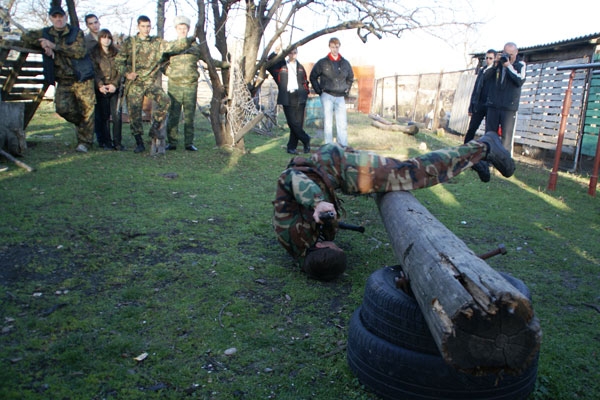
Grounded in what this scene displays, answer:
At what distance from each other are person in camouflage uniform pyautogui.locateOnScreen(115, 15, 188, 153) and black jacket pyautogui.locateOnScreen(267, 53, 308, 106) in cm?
222

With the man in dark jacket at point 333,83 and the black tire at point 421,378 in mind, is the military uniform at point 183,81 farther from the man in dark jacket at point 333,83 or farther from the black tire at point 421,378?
the black tire at point 421,378

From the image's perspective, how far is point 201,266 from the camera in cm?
435

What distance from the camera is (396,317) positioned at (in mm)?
2596

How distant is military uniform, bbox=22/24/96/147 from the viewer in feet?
27.1

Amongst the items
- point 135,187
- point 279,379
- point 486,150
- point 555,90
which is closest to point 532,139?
point 555,90

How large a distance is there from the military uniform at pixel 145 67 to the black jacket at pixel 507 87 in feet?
18.4

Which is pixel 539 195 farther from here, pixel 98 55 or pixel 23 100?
pixel 23 100

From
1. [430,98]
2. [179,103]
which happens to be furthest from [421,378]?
[430,98]

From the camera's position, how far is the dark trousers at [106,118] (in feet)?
30.1

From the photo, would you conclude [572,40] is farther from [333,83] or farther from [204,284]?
[204,284]

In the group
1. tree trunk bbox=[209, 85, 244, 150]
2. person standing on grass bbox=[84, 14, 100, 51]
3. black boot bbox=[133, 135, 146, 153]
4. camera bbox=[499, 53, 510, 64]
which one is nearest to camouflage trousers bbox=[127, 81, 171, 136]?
black boot bbox=[133, 135, 146, 153]

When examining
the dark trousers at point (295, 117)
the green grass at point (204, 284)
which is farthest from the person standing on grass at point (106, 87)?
the dark trousers at point (295, 117)

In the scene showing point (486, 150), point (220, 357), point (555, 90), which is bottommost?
point (220, 357)

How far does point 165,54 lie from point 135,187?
3.25 m
